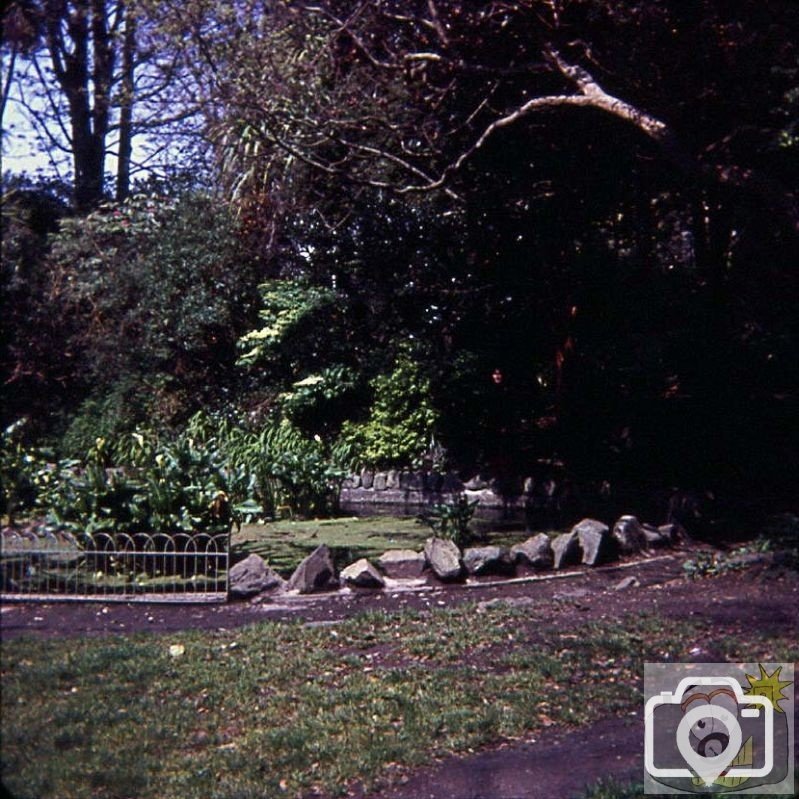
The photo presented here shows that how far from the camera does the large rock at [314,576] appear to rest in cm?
830

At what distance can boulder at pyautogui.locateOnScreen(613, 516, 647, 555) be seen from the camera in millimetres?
9867

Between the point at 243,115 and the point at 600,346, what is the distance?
5.69m

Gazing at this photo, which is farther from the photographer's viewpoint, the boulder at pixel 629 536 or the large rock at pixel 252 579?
the boulder at pixel 629 536

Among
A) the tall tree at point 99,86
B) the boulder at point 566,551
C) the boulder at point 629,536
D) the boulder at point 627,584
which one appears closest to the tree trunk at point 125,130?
the tall tree at point 99,86

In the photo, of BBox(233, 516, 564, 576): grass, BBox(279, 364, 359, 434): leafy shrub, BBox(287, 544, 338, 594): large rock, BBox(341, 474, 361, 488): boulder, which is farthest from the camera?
BBox(341, 474, 361, 488): boulder

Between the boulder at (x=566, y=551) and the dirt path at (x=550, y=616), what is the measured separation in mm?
261

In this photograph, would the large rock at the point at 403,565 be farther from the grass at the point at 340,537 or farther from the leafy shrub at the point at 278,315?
the leafy shrub at the point at 278,315

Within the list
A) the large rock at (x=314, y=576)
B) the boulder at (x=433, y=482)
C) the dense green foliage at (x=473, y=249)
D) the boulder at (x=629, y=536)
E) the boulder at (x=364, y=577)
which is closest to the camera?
the large rock at (x=314, y=576)

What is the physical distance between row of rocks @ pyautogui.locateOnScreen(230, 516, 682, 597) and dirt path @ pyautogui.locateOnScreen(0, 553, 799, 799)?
199mm

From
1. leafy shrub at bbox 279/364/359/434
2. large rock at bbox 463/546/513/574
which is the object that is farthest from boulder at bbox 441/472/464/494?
large rock at bbox 463/546/513/574

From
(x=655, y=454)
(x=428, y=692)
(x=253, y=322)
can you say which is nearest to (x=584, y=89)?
(x=253, y=322)

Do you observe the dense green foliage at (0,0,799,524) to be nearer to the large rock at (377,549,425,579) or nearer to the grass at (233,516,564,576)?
the grass at (233,516,564,576)

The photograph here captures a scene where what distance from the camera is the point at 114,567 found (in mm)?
7395

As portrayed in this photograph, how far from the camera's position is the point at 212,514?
9.23 meters
